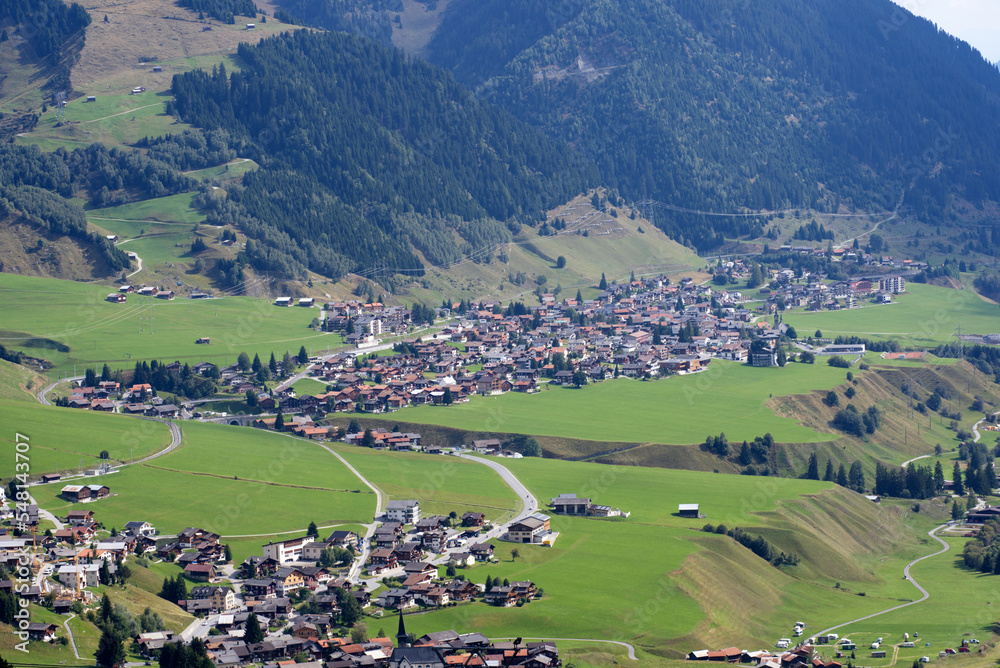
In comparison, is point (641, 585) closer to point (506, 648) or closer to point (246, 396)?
point (506, 648)

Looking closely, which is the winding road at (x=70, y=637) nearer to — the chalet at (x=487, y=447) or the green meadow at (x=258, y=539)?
the green meadow at (x=258, y=539)

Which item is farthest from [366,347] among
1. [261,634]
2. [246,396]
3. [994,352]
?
[261,634]

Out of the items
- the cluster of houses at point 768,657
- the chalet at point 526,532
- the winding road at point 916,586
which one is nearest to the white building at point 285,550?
the chalet at point 526,532

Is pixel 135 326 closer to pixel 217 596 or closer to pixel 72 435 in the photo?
pixel 72 435

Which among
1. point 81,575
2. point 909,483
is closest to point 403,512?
point 81,575

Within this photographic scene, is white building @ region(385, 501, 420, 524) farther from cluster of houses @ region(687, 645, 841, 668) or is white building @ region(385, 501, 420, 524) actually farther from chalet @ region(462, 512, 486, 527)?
cluster of houses @ region(687, 645, 841, 668)

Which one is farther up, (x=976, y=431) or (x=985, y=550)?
(x=985, y=550)
